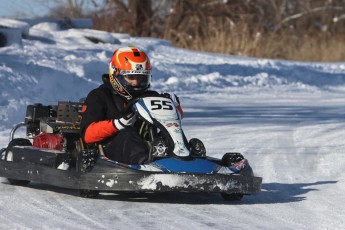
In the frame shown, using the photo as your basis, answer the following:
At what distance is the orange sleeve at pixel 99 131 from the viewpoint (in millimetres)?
7848

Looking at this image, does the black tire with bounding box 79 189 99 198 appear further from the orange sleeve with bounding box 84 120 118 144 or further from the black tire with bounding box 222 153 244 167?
the black tire with bounding box 222 153 244 167

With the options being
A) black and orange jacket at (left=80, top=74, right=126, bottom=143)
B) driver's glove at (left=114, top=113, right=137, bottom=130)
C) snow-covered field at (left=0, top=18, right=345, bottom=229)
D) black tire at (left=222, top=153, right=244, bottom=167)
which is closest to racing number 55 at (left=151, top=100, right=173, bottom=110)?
driver's glove at (left=114, top=113, right=137, bottom=130)

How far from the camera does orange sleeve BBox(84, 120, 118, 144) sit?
7848mm

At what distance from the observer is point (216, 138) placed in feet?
40.1

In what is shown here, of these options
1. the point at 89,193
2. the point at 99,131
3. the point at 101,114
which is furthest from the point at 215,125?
the point at 89,193

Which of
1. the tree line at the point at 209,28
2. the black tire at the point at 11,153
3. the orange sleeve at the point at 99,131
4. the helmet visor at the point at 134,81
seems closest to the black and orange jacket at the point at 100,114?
the orange sleeve at the point at 99,131

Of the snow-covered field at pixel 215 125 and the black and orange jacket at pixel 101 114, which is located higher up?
the black and orange jacket at pixel 101 114

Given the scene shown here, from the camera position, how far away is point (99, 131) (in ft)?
25.8

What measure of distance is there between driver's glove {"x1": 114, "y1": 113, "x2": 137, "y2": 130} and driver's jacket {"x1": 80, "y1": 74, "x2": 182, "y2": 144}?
51mm

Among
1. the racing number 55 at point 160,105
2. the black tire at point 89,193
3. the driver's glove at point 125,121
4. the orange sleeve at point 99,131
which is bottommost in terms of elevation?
the black tire at point 89,193

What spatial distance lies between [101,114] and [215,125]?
5791 mm

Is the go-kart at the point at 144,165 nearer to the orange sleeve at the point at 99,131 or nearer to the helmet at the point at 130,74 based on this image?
the orange sleeve at the point at 99,131

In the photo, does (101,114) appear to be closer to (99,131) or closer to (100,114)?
(100,114)

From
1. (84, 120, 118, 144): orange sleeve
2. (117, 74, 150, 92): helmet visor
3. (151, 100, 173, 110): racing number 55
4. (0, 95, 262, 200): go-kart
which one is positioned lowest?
(0, 95, 262, 200): go-kart
